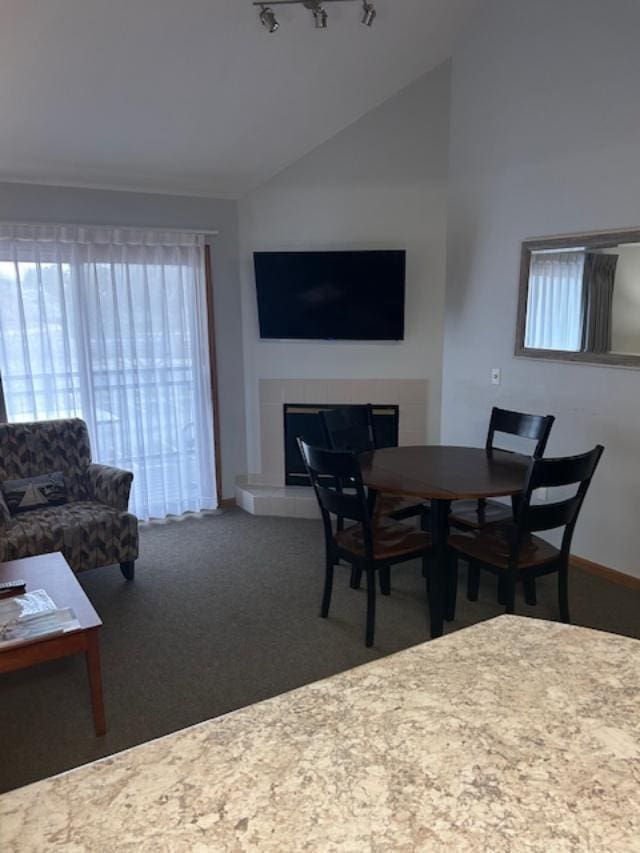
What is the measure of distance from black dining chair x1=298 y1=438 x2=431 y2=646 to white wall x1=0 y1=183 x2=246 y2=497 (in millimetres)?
2137

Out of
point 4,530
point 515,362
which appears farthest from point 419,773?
point 515,362

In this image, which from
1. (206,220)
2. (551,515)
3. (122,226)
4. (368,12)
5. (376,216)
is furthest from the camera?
(206,220)

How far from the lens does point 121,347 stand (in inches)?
174

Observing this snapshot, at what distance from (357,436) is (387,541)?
38.5 inches

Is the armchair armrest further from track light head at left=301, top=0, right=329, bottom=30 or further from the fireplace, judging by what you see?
track light head at left=301, top=0, right=329, bottom=30

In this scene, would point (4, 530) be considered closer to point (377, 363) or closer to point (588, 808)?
point (377, 363)

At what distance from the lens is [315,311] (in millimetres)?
4676

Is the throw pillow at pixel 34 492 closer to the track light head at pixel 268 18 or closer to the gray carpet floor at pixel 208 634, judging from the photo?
the gray carpet floor at pixel 208 634

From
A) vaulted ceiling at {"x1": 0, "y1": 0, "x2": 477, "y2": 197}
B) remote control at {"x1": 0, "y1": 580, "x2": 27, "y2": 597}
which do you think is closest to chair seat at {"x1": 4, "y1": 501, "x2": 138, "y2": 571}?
remote control at {"x1": 0, "y1": 580, "x2": 27, "y2": 597}

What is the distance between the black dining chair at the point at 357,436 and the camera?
358 centimetres

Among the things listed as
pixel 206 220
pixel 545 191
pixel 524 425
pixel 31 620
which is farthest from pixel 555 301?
pixel 31 620

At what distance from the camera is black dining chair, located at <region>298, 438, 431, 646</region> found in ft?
9.31

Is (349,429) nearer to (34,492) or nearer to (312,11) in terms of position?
(34,492)

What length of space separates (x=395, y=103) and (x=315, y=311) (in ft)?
5.00
